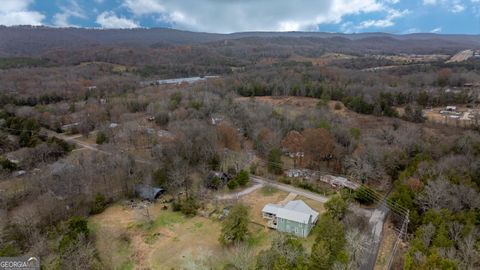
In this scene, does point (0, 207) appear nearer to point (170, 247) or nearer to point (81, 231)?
point (81, 231)

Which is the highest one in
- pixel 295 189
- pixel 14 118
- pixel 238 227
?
pixel 14 118

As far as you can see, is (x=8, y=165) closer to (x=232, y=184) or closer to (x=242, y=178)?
(x=232, y=184)

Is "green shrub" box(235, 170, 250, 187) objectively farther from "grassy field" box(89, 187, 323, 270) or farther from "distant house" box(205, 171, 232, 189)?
"grassy field" box(89, 187, 323, 270)

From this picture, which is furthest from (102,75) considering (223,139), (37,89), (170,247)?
(170,247)

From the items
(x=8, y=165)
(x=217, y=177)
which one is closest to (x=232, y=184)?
(x=217, y=177)

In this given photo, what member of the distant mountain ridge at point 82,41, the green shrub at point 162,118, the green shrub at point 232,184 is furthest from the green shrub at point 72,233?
the distant mountain ridge at point 82,41
